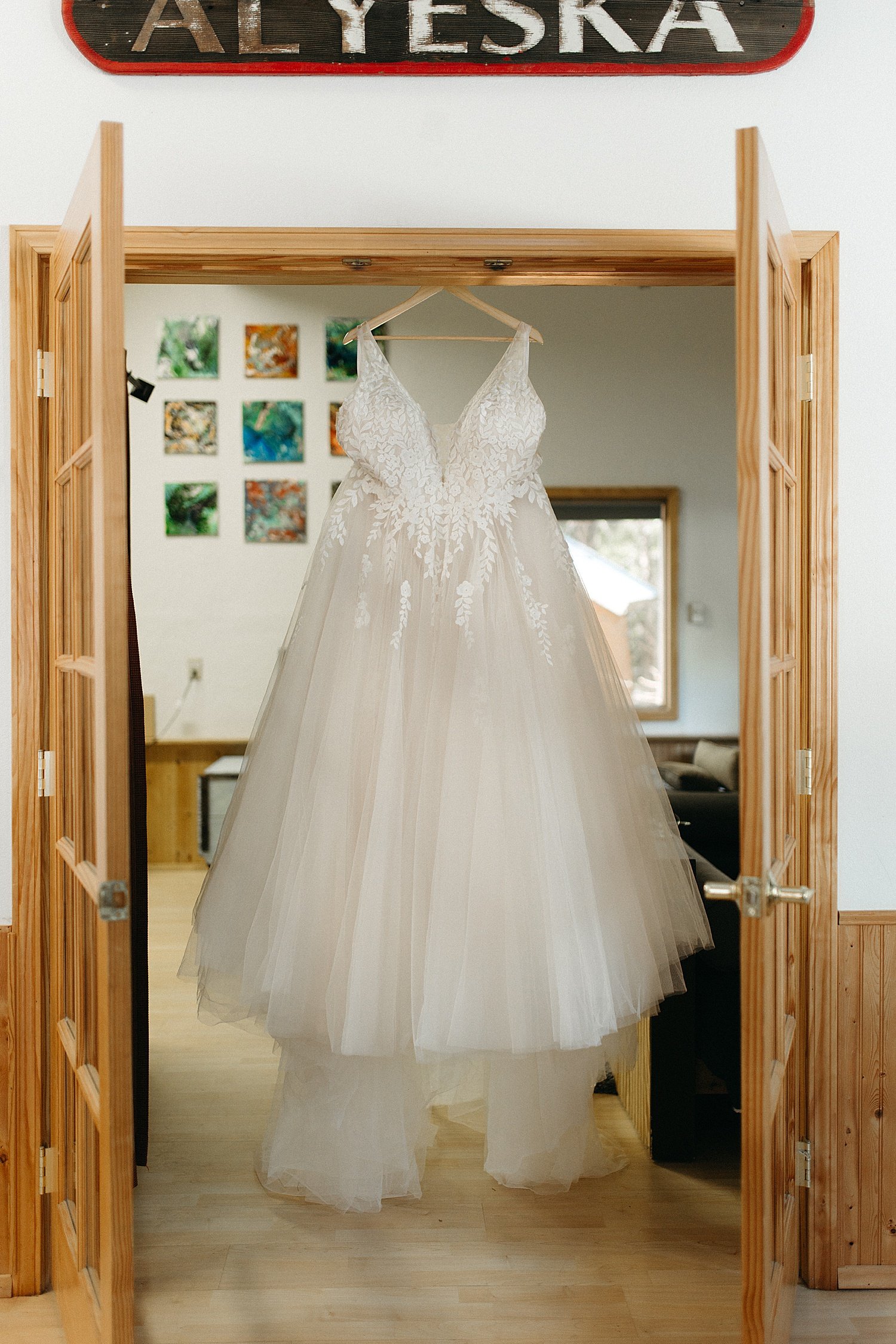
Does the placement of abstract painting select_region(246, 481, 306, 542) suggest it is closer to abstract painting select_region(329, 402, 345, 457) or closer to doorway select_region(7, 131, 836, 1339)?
abstract painting select_region(329, 402, 345, 457)

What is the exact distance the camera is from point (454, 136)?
1.92 m

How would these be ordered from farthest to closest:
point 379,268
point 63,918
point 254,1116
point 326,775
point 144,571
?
point 144,571
point 254,1116
point 326,775
point 379,268
point 63,918

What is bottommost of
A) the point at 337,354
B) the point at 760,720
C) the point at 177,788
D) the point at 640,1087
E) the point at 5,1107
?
the point at 640,1087

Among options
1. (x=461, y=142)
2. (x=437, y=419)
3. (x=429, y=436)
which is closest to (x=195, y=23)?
(x=461, y=142)

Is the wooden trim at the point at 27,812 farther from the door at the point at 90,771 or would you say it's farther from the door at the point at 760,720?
the door at the point at 760,720

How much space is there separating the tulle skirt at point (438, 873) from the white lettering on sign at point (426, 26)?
0.94m

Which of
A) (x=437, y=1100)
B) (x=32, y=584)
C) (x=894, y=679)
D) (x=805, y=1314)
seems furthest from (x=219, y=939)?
(x=894, y=679)

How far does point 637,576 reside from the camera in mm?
5375

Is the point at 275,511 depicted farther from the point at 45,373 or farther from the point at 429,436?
the point at 45,373

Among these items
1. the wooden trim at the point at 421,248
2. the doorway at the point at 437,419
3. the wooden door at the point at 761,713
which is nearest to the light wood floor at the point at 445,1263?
the wooden door at the point at 761,713

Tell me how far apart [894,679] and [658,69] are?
51.4 inches

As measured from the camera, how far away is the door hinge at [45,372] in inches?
76.3

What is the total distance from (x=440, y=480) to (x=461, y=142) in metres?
0.72

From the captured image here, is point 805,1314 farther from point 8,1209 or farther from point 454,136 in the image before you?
point 454,136
